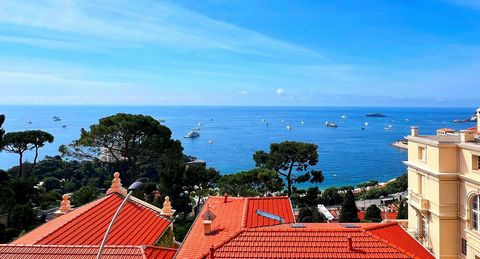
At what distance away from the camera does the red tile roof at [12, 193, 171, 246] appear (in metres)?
12.6

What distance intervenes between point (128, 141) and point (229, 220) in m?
23.1

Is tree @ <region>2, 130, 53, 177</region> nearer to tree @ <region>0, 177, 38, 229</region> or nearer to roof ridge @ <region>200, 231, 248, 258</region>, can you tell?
tree @ <region>0, 177, 38, 229</region>

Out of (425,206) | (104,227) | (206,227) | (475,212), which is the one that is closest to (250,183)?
(425,206)

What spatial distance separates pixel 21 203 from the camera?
29406mm

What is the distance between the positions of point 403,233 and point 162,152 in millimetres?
26715

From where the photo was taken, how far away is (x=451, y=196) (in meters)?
15.3

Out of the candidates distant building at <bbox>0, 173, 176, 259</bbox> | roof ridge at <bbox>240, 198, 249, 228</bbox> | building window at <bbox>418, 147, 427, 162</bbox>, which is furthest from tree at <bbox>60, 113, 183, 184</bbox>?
building window at <bbox>418, 147, 427, 162</bbox>

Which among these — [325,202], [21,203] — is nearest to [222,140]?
[325,202]

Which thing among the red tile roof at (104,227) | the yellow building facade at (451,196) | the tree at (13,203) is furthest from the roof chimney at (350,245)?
the tree at (13,203)

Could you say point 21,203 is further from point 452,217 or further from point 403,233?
point 452,217

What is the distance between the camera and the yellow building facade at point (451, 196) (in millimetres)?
14430

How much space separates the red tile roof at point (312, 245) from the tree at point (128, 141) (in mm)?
25153

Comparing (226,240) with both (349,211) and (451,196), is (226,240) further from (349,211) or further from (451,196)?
(349,211)

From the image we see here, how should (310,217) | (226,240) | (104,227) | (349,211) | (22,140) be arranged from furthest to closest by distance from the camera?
(22,140)
(310,217)
(349,211)
(104,227)
(226,240)
